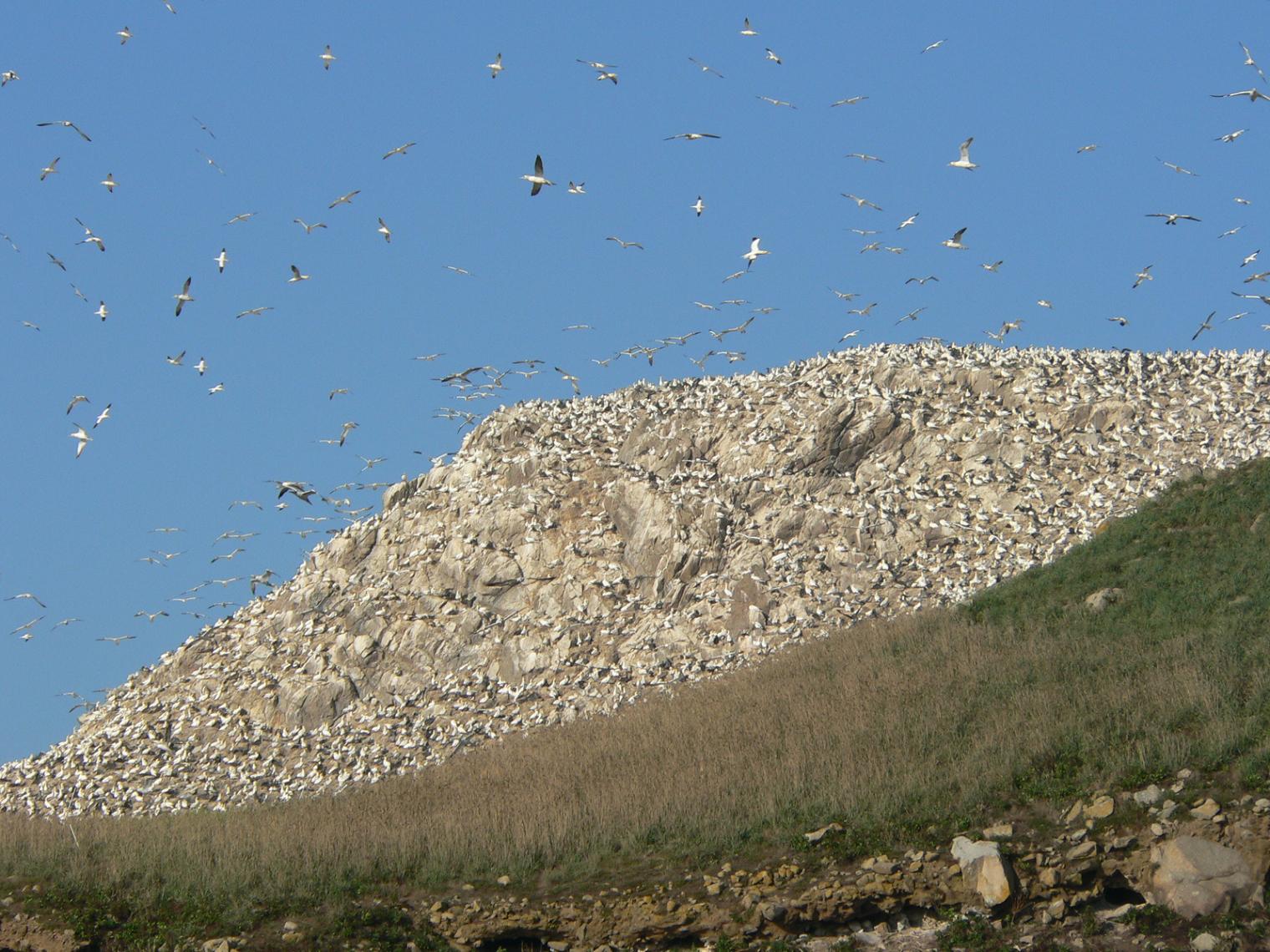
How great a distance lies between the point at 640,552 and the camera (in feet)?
137

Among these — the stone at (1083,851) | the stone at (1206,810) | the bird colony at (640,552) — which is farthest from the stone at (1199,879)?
the bird colony at (640,552)

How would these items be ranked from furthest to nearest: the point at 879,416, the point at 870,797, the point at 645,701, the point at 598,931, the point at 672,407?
the point at 672,407, the point at 879,416, the point at 645,701, the point at 870,797, the point at 598,931

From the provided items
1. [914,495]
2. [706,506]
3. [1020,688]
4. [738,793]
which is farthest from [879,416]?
[738,793]

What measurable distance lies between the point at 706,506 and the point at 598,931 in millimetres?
21383

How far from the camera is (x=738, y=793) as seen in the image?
2516 centimetres

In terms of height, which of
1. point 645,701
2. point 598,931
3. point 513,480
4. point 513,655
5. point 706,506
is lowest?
point 598,931

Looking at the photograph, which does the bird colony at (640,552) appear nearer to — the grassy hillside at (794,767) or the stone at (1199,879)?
the grassy hillside at (794,767)

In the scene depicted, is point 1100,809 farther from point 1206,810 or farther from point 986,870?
point 986,870

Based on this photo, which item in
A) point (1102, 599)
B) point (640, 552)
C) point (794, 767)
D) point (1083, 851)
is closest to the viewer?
point (1083, 851)

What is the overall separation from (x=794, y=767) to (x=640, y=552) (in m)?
16.8

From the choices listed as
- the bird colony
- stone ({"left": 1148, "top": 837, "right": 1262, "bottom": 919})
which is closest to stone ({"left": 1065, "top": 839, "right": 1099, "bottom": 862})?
stone ({"left": 1148, "top": 837, "right": 1262, "bottom": 919})

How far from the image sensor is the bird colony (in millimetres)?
37844

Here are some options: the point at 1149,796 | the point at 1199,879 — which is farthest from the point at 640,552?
the point at 1199,879

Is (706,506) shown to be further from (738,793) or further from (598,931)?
(598,931)
